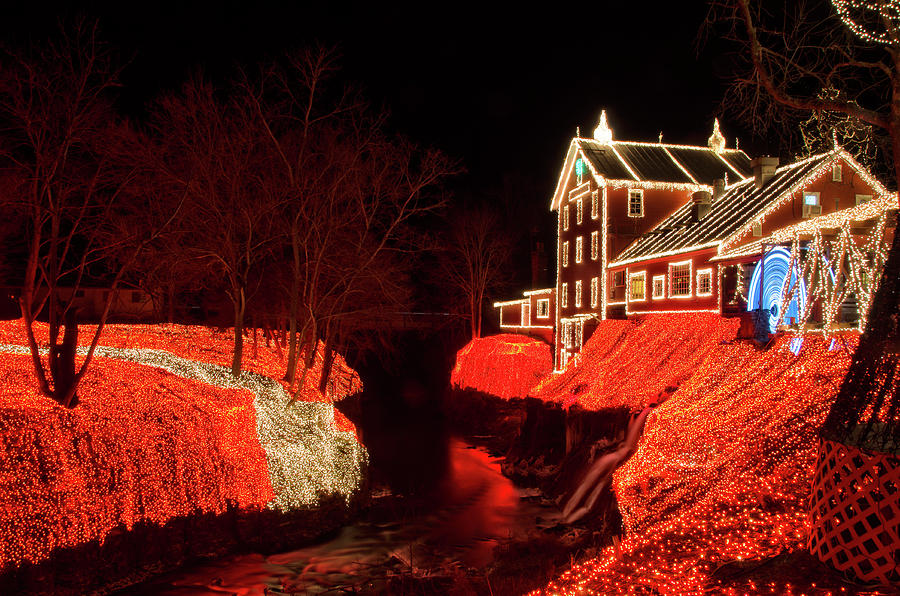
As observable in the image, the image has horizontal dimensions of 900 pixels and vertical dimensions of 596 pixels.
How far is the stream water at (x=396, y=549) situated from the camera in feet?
45.2

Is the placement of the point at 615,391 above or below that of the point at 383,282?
below

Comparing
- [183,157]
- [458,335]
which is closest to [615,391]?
[183,157]

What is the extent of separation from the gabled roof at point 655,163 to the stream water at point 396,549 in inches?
666

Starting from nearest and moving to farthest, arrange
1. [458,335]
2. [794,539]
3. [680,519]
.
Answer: [794,539] → [680,519] → [458,335]

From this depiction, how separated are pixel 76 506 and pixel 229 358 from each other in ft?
49.5

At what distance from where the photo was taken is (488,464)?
28.4 meters

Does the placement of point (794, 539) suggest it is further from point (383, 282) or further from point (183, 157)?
point (183, 157)

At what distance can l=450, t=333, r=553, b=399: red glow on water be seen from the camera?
38.3 metres

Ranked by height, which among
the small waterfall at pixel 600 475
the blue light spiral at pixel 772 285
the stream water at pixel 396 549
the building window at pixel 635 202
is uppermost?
the building window at pixel 635 202

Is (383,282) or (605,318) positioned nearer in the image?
(383,282)

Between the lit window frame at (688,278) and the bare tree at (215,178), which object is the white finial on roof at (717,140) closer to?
the lit window frame at (688,278)

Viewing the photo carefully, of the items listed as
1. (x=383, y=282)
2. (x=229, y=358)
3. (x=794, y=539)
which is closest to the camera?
(x=794, y=539)

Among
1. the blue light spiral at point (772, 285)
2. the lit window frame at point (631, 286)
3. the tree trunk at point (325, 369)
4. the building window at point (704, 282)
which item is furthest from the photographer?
the tree trunk at point (325, 369)

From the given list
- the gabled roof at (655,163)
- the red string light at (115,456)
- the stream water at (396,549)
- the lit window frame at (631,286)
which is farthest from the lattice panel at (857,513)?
the gabled roof at (655,163)
